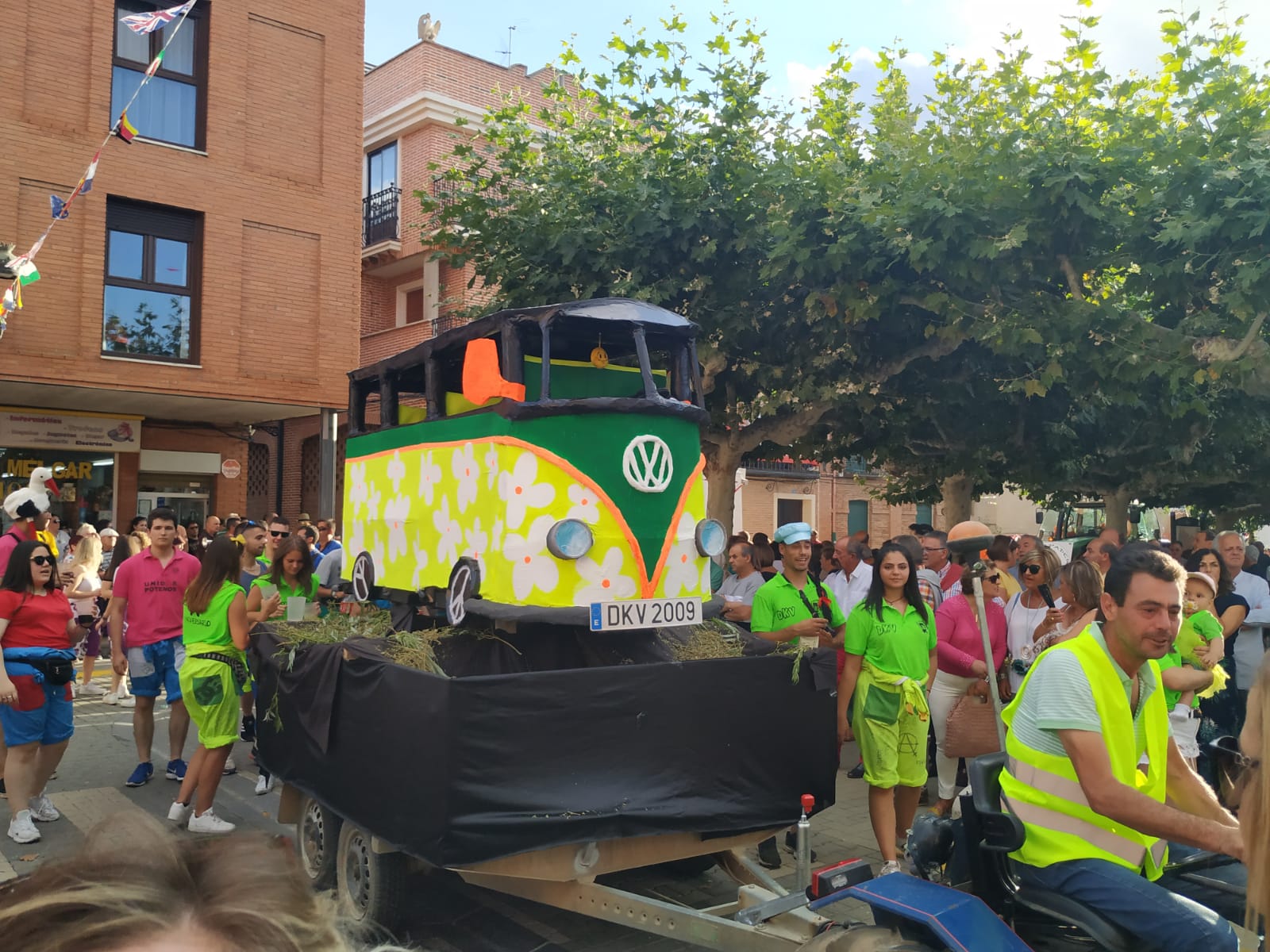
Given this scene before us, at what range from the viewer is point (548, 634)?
5672 mm

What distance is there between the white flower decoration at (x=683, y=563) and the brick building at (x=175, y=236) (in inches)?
486

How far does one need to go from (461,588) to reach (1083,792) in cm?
342

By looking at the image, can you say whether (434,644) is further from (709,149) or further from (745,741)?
(709,149)

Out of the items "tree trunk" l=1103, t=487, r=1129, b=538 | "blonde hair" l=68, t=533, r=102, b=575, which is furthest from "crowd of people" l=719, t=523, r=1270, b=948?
"tree trunk" l=1103, t=487, r=1129, b=538

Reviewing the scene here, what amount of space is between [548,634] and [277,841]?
4616 millimetres

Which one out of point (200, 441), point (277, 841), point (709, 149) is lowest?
point (277, 841)

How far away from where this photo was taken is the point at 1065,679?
3.06 meters

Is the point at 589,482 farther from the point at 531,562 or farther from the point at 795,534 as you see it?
the point at 795,534

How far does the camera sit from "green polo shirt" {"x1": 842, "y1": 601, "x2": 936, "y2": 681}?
580cm

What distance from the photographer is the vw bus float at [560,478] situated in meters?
5.33

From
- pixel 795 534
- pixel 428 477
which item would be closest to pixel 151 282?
pixel 428 477

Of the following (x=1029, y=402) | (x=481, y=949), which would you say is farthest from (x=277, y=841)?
(x=1029, y=402)

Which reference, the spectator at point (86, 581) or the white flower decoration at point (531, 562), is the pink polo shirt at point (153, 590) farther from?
the white flower decoration at point (531, 562)

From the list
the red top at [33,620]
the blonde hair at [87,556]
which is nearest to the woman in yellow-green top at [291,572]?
the red top at [33,620]
